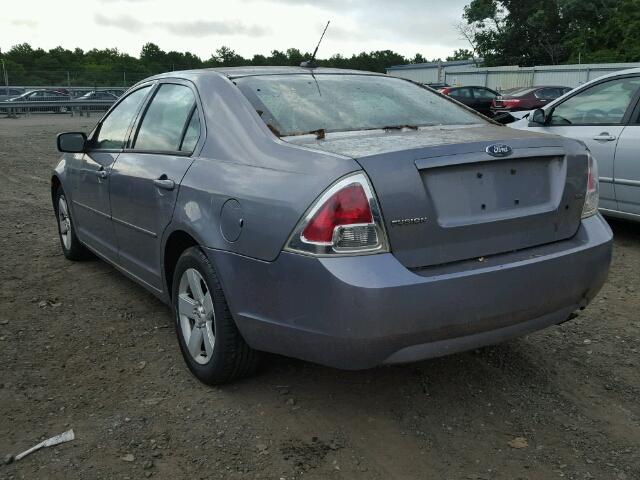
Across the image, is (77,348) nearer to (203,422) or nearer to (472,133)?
(203,422)

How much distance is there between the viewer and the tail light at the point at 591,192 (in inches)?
123

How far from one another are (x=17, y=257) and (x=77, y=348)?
2455mm

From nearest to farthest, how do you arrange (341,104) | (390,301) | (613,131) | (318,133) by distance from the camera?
(390,301) < (318,133) < (341,104) < (613,131)

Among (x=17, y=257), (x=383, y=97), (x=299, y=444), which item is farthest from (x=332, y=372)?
(x=17, y=257)

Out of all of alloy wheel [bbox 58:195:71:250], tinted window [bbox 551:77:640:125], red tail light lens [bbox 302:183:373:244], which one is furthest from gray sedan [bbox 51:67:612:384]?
tinted window [bbox 551:77:640:125]

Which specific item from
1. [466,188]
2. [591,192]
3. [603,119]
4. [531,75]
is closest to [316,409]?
[466,188]

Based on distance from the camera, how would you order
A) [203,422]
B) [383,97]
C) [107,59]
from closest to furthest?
[203,422] → [383,97] → [107,59]

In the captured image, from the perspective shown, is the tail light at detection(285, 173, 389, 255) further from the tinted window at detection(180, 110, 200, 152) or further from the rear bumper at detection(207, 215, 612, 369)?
the tinted window at detection(180, 110, 200, 152)

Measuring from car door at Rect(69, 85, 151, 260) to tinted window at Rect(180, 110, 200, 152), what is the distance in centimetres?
90

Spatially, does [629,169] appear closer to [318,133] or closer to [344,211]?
[318,133]

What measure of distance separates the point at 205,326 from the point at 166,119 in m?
1.31

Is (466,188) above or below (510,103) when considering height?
above

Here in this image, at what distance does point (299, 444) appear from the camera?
9.11 feet

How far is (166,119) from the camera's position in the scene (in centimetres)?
385
